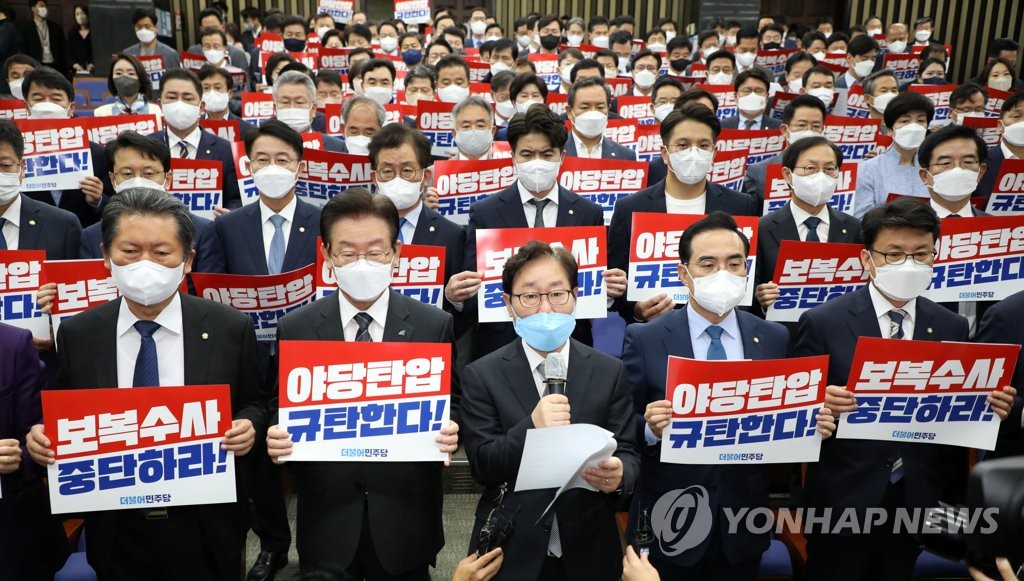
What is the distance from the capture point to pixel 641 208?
4.63m

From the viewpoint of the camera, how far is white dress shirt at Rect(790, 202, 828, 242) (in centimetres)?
463

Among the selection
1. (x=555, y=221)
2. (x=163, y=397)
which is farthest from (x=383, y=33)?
(x=163, y=397)

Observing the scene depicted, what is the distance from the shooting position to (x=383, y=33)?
1275 centimetres

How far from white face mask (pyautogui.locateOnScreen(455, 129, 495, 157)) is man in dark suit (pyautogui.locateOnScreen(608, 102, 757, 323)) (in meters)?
1.69

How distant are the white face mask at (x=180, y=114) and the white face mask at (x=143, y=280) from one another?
12.1ft

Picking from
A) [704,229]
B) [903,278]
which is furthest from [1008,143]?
[704,229]

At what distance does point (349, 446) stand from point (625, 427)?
0.96 metres

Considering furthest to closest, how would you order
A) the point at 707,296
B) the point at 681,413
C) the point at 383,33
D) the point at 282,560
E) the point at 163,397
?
the point at 383,33, the point at 282,560, the point at 707,296, the point at 681,413, the point at 163,397

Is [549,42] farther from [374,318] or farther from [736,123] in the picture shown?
[374,318]

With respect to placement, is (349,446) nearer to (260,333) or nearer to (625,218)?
(260,333)

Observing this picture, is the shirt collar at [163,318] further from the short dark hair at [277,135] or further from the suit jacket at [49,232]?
the short dark hair at [277,135]

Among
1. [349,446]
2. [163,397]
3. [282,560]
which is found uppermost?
[163,397]

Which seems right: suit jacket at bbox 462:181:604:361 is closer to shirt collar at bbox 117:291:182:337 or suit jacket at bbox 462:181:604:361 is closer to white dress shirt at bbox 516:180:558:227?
white dress shirt at bbox 516:180:558:227

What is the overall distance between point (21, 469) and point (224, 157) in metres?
3.69
